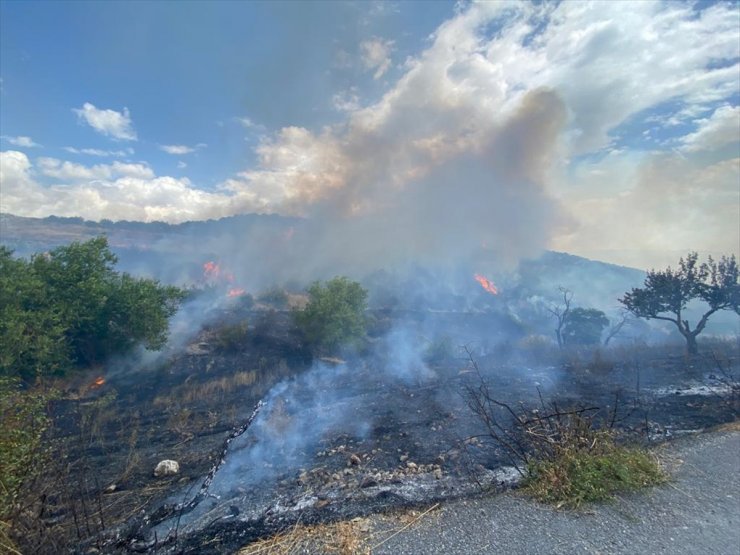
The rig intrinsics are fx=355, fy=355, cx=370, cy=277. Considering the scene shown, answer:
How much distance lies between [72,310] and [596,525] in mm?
21795

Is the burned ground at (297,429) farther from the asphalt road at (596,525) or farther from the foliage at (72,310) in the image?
the foliage at (72,310)

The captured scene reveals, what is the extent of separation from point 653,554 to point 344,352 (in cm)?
2102

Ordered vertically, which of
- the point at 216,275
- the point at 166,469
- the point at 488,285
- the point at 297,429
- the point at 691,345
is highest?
the point at 488,285

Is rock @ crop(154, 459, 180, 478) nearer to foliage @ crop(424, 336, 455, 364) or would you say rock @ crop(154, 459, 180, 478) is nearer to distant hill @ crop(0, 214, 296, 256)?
foliage @ crop(424, 336, 455, 364)

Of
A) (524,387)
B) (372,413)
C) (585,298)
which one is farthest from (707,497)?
(585,298)

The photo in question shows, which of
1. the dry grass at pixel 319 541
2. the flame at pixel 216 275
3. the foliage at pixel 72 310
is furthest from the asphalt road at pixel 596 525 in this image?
the flame at pixel 216 275

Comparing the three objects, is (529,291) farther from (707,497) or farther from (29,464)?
(29,464)

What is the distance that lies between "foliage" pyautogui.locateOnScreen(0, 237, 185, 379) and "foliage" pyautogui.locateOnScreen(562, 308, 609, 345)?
1176 inches

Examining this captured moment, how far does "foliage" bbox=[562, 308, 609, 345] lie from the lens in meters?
Result: 29.0

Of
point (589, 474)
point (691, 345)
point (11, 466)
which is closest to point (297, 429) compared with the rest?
point (11, 466)

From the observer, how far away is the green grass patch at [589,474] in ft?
16.4

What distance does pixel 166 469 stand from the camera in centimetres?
880

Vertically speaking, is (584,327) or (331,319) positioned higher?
(584,327)

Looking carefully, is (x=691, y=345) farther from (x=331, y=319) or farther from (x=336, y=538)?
(x=336, y=538)
